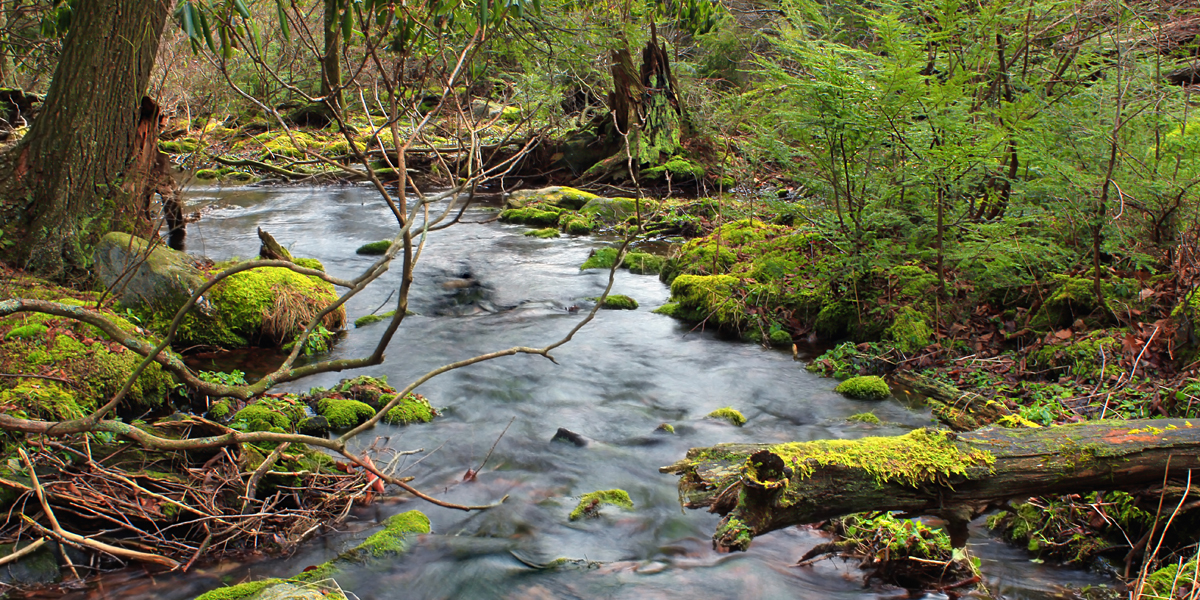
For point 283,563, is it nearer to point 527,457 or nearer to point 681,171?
point 527,457

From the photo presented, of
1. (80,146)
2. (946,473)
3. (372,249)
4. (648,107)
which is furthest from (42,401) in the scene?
(648,107)

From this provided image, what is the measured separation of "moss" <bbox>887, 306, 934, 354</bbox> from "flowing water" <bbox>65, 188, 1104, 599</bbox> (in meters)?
0.90

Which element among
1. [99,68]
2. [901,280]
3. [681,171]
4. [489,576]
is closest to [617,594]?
[489,576]

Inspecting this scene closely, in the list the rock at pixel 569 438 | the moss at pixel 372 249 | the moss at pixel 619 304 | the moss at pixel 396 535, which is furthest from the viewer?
the moss at pixel 372 249

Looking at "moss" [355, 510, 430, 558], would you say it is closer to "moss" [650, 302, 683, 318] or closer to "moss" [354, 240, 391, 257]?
"moss" [650, 302, 683, 318]

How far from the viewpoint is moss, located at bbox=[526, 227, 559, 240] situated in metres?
15.3

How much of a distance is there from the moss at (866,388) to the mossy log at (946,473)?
118 inches

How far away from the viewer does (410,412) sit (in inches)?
251

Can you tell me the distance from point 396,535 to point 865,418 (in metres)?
4.04

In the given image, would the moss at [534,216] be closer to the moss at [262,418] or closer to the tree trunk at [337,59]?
the tree trunk at [337,59]

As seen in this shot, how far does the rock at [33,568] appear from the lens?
357 cm

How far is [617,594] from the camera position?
13.3 feet

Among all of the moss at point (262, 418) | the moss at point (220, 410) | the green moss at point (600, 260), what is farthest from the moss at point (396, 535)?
the green moss at point (600, 260)

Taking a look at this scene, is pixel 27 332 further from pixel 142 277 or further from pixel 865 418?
pixel 865 418
